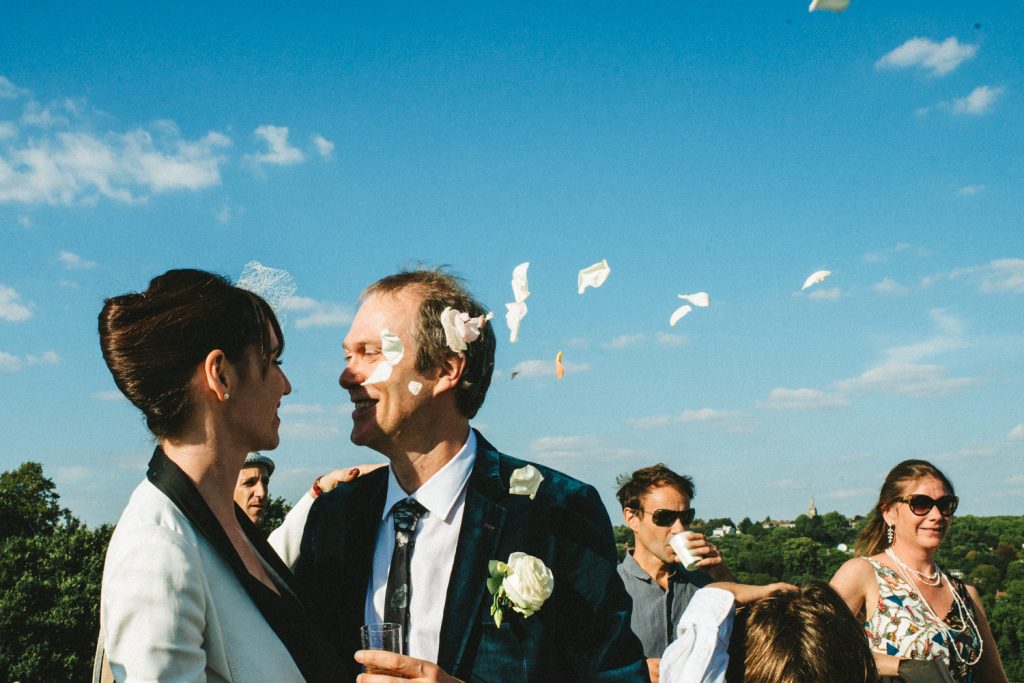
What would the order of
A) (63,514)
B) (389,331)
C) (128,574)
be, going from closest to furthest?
(128,574)
(389,331)
(63,514)

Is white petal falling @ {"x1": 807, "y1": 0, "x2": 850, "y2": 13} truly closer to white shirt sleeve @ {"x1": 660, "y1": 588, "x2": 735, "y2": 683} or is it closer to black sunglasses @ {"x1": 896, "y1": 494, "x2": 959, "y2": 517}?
white shirt sleeve @ {"x1": 660, "y1": 588, "x2": 735, "y2": 683}

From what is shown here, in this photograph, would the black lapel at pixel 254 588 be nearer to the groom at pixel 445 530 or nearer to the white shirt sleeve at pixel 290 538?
the groom at pixel 445 530

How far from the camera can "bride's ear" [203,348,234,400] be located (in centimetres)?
326

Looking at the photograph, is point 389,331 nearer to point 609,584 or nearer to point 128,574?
point 609,584

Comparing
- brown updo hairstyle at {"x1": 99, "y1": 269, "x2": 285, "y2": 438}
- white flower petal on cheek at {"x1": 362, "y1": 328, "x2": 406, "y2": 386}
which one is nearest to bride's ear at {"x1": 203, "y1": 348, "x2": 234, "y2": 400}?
brown updo hairstyle at {"x1": 99, "y1": 269, "x2": 285, "y2": 438}

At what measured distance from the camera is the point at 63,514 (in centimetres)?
5100

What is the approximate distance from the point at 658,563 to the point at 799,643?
401cm

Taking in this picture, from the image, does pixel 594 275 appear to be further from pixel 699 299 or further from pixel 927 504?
pixel 927 504

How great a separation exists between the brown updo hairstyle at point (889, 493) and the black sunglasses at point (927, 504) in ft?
0.27

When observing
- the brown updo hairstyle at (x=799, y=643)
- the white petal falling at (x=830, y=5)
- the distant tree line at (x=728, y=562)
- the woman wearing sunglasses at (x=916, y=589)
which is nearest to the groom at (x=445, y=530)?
the brown updo hairstyle at (x=799, y=643)

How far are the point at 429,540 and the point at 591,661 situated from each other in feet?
2.89

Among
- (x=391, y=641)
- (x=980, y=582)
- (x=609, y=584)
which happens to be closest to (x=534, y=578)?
(x=609, y=584)

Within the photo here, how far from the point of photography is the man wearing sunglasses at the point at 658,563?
24.0 ft

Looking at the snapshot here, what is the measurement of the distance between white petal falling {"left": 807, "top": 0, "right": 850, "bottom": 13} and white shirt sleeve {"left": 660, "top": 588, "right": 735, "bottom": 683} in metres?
2.34
